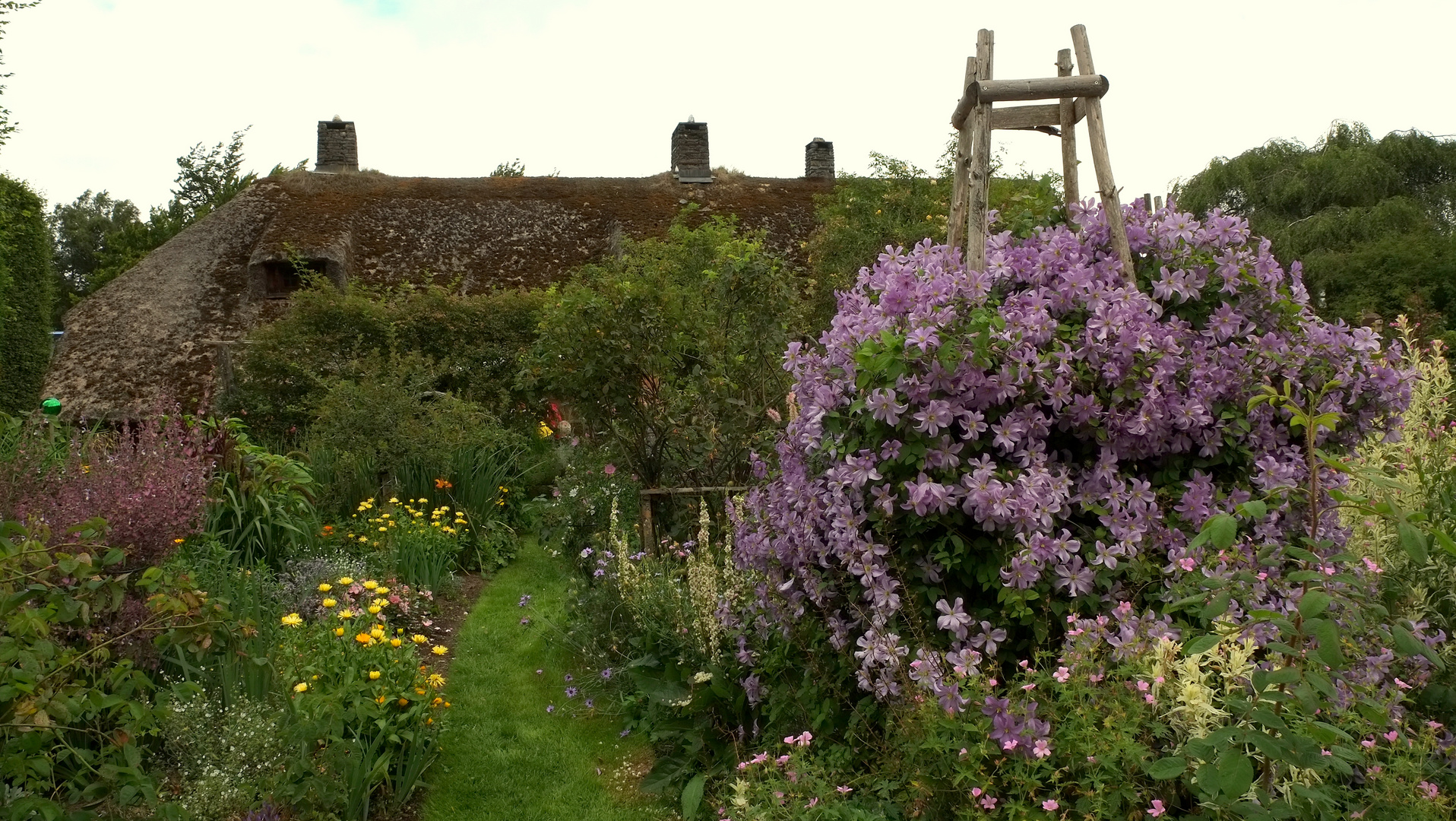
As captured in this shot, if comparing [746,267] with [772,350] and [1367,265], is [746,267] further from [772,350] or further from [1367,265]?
[1367,265]

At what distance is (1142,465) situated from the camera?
3.74 meters

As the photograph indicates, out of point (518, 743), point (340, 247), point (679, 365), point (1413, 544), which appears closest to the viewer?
point (1413, 544)

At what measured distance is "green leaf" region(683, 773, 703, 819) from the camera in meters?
4.09

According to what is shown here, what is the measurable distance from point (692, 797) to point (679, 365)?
4182 mm

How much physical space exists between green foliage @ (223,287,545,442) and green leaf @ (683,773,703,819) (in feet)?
34.4

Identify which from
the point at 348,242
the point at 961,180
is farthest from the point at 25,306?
the point at 961,180

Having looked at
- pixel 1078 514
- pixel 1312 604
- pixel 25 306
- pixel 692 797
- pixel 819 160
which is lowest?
pixel 692 797

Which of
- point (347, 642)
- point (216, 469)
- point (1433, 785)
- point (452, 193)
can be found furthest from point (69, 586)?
point (452, 193)

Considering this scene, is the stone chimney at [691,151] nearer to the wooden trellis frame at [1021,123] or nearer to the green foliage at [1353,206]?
the green foliage at [1353,206]

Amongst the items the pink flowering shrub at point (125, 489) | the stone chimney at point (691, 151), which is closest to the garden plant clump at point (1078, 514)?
the pink flowering shrub at point (125, 489)

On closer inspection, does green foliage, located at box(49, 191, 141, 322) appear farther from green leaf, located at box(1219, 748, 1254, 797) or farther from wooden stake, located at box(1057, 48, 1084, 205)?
green leaf, located at box(1219, 748, 1254, 797)

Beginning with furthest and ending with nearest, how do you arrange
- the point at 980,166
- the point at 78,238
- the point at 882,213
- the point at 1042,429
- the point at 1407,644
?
the point at 78,238 < the point at 882,213 < the point at 980,166 < the point at 1042,429 < the point at 1407,644

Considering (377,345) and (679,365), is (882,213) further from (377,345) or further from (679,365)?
(679,365)

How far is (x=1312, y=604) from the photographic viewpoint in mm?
2070
